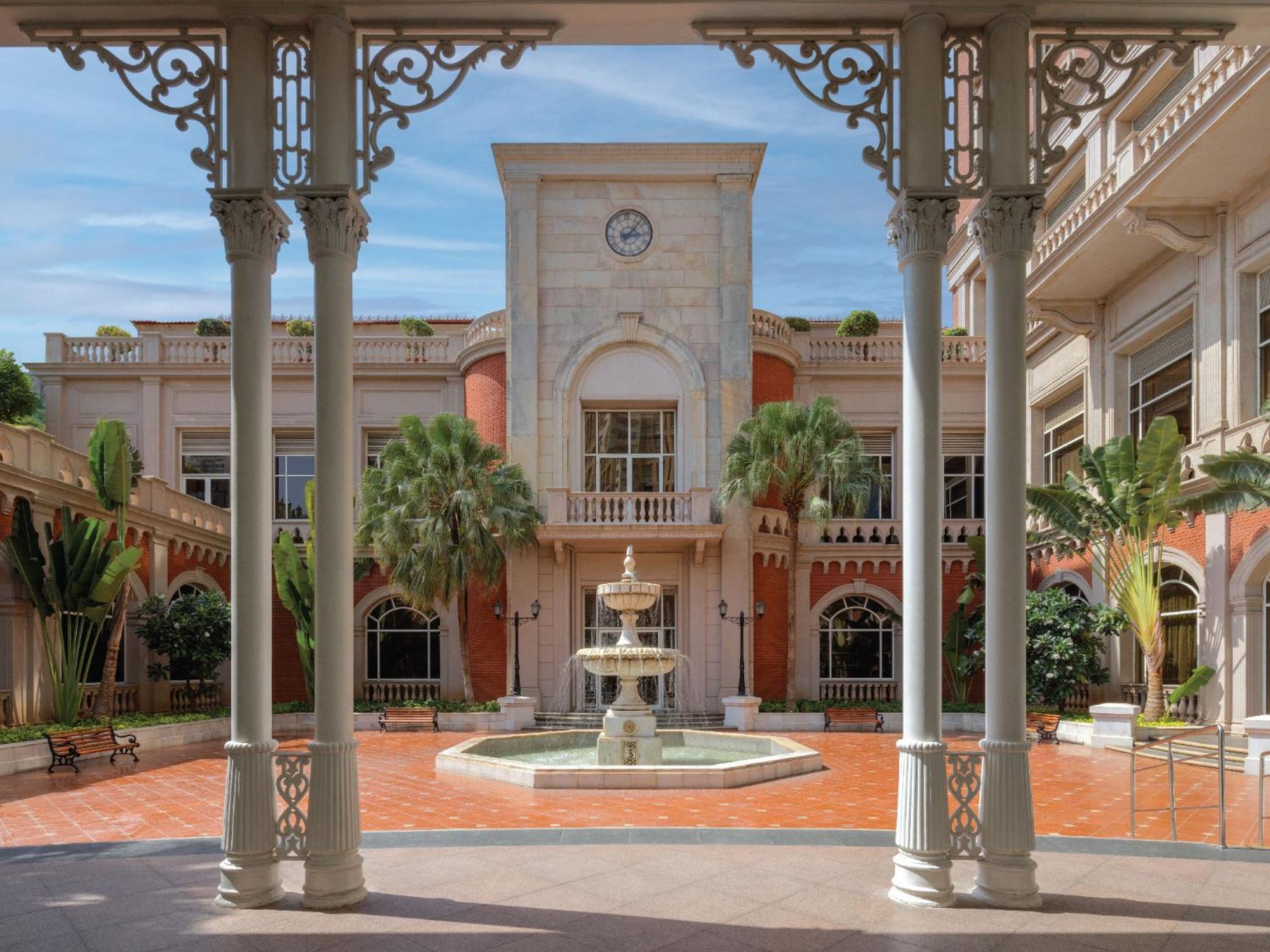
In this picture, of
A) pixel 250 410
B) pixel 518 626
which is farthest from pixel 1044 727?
pixel 250 410

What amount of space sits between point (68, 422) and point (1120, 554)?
83.9 feet

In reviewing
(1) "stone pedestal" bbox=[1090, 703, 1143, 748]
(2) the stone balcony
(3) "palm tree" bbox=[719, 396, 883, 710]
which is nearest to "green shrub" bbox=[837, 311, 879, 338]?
(3) "palm tree" bbox=[719, 396, 883, 710]

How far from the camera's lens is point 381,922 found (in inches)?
254

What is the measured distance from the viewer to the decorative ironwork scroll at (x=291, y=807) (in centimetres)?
693

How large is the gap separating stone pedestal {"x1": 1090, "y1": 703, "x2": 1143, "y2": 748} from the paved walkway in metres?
10.3

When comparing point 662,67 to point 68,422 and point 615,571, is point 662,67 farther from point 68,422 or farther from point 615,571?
point 68,422

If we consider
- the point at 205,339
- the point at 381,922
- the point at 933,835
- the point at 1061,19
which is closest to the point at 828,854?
the point at 933,835

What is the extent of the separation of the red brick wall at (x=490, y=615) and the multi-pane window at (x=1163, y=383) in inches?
537

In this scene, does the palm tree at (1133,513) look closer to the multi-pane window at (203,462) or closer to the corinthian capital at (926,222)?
the corinthian capital at (926,222)

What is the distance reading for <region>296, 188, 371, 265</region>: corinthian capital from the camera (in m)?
7.22

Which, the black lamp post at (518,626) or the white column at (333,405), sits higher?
the white column at (333,405)

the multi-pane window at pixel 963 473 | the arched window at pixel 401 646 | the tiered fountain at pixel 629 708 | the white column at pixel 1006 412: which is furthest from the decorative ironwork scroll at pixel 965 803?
the multi-pane window at pixel 963 473

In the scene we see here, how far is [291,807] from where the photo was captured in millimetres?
7012

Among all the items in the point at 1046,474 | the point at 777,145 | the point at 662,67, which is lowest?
the point at 1046,474
